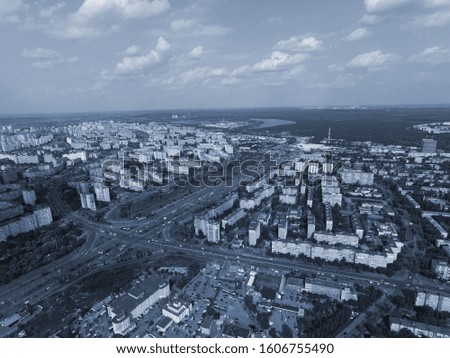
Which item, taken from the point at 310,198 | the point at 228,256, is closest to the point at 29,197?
the point at 228,256

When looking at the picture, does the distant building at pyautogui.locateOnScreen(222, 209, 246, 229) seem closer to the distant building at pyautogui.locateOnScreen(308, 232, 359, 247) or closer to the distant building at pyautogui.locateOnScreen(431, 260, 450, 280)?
the distant building at pyautogui.locateOnScreen(308, 232, 359, 247)

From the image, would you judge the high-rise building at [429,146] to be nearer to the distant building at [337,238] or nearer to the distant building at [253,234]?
the distant building at [337,238]

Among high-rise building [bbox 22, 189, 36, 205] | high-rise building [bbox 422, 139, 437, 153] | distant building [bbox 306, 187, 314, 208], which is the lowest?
distant building [bbox 306, 187, 314, 208]

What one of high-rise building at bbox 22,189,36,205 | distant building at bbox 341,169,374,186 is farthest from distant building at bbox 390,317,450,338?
high-rise building at bbox 22,189,36,205

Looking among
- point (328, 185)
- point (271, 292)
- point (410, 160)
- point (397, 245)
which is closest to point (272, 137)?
point (410, 160)

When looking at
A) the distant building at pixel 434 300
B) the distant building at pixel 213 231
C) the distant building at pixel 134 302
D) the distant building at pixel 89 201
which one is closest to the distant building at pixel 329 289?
the distant building at pixel 434 300

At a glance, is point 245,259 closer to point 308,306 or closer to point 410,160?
point 308,306
